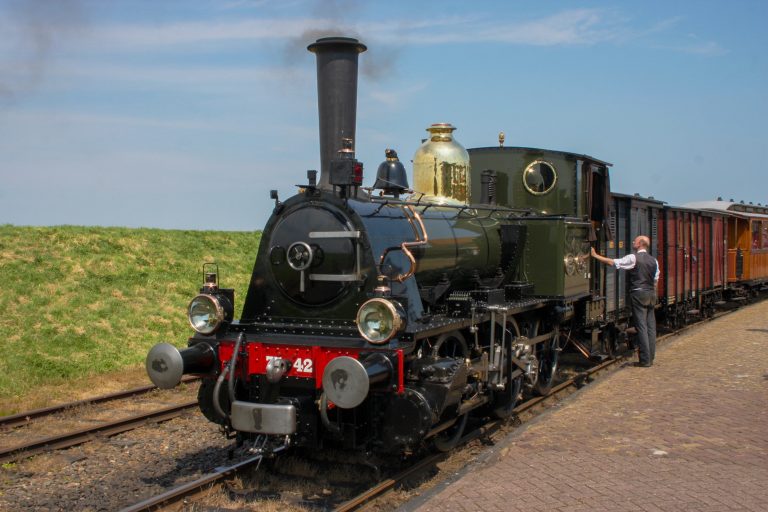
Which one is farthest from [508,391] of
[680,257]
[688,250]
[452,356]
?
[688,250]

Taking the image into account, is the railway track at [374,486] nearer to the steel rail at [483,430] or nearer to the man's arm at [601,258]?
the steel rail at [483,430]

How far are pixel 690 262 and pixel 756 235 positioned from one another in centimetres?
777

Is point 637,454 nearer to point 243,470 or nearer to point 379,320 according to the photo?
point 379,320

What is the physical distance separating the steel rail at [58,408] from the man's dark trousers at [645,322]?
7.11 m

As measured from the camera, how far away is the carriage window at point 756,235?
2230cm

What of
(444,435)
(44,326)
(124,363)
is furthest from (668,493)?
(44,326)

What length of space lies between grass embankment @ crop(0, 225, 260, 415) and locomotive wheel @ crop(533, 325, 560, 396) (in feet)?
21.4

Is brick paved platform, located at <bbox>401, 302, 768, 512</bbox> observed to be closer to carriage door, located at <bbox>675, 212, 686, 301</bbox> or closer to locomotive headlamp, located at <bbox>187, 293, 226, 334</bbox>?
locomotive headlamp, located at <bbox>187, 293, 226, 334</bbox>

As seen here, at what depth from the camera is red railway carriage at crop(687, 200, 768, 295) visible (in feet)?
70.0

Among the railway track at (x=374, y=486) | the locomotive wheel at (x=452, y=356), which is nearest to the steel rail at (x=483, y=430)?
the railway track at (x=374, y=486)

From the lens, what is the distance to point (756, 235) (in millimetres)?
22672

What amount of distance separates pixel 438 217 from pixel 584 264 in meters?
3.04

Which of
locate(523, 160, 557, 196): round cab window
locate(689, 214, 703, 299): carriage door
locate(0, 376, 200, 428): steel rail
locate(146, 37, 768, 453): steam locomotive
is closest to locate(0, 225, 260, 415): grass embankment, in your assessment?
locate(0, 376, 200, 428): steel rail

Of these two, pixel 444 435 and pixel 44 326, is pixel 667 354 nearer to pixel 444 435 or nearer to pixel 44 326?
pixel 444 435
